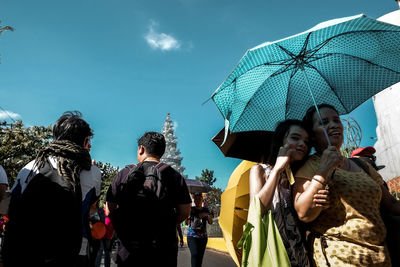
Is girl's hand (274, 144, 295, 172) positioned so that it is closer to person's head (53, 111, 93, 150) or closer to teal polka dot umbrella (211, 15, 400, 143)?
teal polka dot umbrella (211, 15, 400, 143)

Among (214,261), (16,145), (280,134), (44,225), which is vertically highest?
(16,145)

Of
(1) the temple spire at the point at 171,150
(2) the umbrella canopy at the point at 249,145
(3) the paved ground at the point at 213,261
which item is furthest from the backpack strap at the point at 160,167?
(1) the temple spire at the point at 171,150

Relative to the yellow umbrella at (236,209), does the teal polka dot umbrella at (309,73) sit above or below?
above

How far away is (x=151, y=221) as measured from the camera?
2.66 m

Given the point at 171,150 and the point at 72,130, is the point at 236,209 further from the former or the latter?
the point at 171,150

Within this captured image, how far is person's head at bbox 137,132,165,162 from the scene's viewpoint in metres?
3.14

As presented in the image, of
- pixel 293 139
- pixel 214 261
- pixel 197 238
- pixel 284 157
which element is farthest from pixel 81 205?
pixel 214 261

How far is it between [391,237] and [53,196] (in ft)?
7.31

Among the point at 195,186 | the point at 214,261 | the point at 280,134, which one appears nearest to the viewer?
the point at 280,134

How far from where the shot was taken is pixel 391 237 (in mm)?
1921

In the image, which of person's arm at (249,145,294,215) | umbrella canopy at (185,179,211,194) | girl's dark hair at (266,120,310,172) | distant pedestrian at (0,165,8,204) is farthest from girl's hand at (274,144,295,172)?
umbrella canopy at (185,179,211,194)

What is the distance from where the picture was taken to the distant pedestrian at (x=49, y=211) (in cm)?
196

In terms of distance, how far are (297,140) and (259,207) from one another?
0.56 meters

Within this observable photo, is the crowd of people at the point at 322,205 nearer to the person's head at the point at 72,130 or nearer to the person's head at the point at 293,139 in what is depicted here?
the person's head at the point at 293,139
